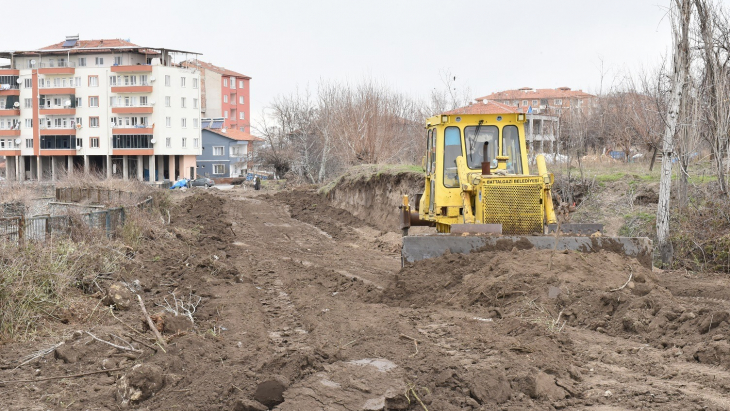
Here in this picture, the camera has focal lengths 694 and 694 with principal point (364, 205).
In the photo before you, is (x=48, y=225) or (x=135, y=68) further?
(x=135, y=68)

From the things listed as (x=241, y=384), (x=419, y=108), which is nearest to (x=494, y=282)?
(x=241, y=384)

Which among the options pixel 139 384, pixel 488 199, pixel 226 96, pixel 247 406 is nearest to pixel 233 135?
pixel 226 96

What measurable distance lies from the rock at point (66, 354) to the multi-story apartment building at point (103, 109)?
64.1 m

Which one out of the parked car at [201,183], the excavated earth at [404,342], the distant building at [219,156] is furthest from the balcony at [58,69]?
the excavated earth at [404,342]

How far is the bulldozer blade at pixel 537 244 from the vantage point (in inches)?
415

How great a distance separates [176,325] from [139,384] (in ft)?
7.64

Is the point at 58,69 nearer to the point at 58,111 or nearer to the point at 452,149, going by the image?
the point at 58,111

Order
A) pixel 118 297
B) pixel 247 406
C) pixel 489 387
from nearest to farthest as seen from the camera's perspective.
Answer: pixel 247 406 < pixel 489 387 < pixel 118 297

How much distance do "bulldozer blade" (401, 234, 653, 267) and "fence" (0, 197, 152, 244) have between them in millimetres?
6389

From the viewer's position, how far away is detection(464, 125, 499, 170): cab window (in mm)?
12523

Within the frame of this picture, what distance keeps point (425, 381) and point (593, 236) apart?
5.81 meters

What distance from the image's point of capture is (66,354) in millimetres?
7078

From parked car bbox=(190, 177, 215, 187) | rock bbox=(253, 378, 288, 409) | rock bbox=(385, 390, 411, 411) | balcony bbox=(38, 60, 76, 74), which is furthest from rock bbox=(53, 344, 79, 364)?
balcony bbox=(38, 60, 76, 74)

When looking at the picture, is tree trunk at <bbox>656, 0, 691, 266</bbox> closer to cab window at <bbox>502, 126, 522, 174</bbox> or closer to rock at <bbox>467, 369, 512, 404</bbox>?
cab window at <bbox>502, 126, 522, 174</bbox>
